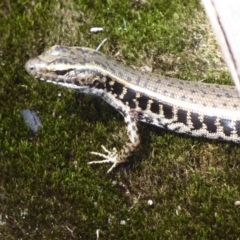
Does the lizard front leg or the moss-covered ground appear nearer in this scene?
the moss-covered ground

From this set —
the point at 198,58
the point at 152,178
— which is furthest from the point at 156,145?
the point at 198,58

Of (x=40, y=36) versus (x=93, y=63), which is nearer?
(x=93, y=63)

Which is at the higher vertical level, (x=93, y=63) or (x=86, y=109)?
(x=93, y=63)

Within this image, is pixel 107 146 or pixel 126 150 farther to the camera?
pixel 107 146

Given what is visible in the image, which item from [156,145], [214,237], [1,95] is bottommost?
[214,237]

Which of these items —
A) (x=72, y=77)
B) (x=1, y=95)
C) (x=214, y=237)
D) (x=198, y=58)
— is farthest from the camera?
(x=198, y=58)

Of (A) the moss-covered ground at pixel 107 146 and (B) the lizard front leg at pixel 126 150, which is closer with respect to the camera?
(A) the moss-covered ground at pixel 107 146

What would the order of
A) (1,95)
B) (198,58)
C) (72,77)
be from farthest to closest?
(198,58) → (1,95) → (72,77)

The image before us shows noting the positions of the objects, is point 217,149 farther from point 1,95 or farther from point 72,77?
point 1,95
